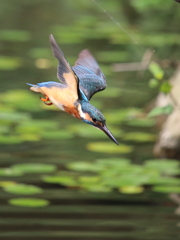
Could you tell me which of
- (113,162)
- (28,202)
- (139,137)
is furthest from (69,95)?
(139,137)

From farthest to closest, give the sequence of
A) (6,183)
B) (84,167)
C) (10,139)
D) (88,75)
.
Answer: (10,139) < (84,167) < (6,183) < (88,75)

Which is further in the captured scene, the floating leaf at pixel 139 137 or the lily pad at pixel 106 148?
the floating leaf at pixel 139 137

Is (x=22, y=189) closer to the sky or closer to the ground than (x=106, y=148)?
closer to the ground

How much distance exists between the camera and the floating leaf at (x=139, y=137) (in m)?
A: 5.07

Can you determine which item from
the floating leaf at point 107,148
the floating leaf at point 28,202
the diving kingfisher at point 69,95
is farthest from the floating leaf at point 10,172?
the diving kingfisher at point 69,95

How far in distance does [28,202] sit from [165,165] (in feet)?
3.61

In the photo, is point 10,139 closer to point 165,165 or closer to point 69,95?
point 165,165

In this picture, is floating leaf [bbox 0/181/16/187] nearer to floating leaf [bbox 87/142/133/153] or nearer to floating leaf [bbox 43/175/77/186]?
floating leaf [bbox 43/175/77/186]

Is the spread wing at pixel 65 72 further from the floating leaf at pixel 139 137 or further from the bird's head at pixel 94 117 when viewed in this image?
the floating leaf at pixel 139 137

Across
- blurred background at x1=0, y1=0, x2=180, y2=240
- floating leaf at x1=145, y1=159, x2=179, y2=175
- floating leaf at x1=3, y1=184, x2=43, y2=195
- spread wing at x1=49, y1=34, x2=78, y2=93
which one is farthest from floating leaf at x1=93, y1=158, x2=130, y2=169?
spread wing at x1=49, y1=34, x2=78, y2=93

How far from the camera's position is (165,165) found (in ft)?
15.2

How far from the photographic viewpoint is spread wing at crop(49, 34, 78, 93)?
2050 millimetres

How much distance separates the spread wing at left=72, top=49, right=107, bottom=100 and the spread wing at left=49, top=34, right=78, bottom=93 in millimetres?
221

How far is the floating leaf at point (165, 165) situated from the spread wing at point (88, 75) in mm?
2050
